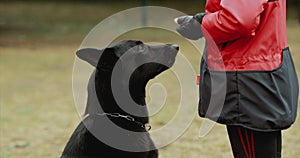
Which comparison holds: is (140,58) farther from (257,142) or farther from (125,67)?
(257,142)

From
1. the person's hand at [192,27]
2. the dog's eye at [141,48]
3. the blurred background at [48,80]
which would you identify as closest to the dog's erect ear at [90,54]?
the dog's eye at [141,48]

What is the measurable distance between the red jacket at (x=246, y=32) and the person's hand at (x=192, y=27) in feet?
0.29

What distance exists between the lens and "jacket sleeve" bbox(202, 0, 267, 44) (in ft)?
9.34

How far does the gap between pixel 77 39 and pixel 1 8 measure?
7342 mm

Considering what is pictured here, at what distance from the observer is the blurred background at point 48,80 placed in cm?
614

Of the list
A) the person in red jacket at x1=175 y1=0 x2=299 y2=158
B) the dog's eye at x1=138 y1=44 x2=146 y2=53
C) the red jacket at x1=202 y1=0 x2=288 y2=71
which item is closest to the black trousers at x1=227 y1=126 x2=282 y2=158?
the person in red jacket at x1=175 y1=0 x2=299 y2=158

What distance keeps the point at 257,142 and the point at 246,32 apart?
2.25 feet

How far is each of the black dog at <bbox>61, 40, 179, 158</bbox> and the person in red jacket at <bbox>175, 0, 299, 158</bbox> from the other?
74cm

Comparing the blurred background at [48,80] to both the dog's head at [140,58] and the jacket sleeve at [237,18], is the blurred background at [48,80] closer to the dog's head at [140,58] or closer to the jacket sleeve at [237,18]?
the dog's head at [140,58]

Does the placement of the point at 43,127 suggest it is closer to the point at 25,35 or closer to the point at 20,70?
the point at 20,70

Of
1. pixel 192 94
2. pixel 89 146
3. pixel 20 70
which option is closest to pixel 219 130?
pixel 192 94

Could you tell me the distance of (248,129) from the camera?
315 centimetres

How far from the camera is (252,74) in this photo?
303cm

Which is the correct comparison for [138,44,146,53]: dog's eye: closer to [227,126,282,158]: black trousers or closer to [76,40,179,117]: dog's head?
[76,40,179,117]: dog's head
